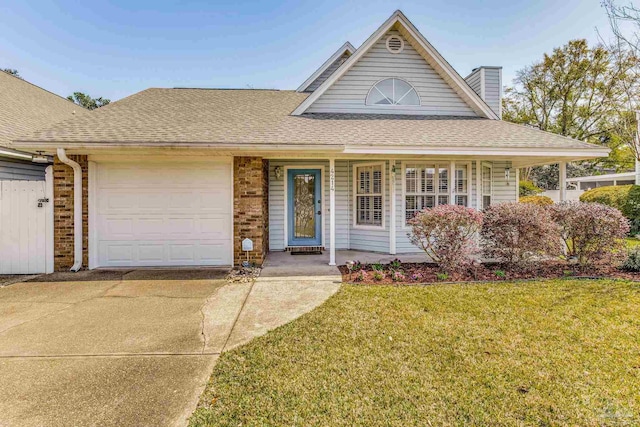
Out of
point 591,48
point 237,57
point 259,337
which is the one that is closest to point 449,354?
point 259,337

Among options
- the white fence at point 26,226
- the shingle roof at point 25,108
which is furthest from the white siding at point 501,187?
the shingle roof at point 25,108

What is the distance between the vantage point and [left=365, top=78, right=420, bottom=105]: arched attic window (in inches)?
366

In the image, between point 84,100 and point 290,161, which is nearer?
point 290,161

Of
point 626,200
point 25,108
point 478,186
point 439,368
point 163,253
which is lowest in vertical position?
point 439,368

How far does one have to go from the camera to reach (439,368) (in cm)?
288

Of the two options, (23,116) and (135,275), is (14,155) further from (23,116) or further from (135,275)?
(135,275)

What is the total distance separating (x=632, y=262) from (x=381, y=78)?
733 centimetres

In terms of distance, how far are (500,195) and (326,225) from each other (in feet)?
17.6

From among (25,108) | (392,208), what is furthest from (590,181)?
(25,108)

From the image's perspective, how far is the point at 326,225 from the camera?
9.09 meters

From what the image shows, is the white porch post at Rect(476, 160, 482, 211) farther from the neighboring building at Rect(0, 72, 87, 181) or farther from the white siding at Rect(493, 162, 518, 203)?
the neighboring building at Rect(0, 72, 87, 181)

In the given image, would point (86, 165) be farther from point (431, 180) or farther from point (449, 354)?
point (431, 180)

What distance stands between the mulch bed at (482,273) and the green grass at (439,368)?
50.3 inches

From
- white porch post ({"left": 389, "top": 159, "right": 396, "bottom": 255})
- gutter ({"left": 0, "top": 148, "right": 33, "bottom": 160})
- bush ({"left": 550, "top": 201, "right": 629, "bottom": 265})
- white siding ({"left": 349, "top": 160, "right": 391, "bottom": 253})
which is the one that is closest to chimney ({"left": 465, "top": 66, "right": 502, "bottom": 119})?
white porch post ({"left": 389, "top": 159, "right": 396, "bottom": 255})
